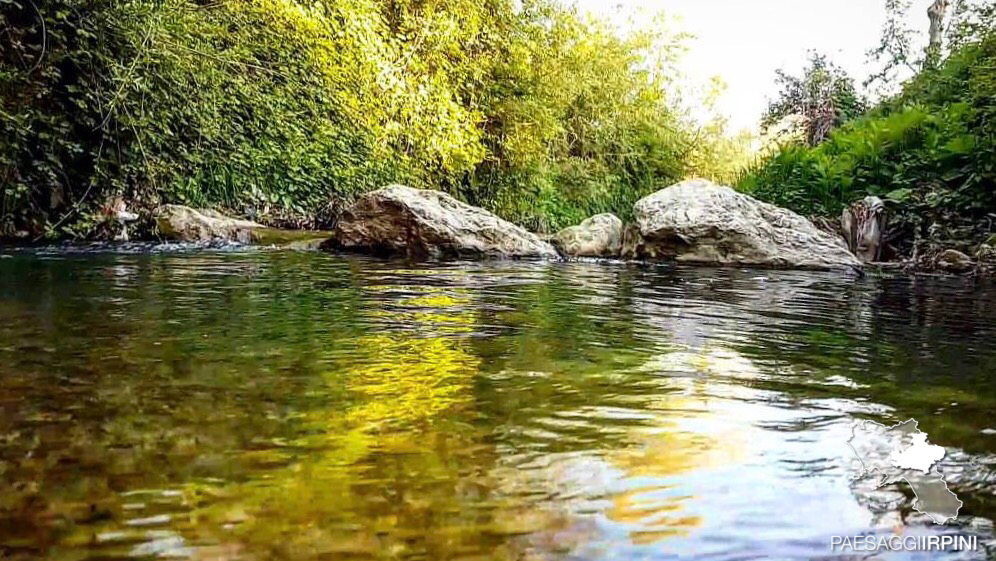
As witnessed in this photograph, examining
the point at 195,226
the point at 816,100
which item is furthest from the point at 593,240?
the point at 816,100

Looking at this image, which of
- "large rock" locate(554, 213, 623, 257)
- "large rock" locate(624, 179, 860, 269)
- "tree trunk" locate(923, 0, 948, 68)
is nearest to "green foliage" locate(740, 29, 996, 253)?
"large rock" locate(624, 179, 860, 269)

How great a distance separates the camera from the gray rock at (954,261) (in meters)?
7.60

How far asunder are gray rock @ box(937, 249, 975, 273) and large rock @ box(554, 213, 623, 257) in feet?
11.7

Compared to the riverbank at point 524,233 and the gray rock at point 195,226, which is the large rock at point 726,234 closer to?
the riverbank at point 524,233

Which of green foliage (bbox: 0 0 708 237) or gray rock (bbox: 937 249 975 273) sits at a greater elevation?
green foliage (bbox: 0 0 708 237)

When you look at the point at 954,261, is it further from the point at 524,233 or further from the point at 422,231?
the point at 422,231

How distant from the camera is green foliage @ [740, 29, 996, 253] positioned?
8312 mm

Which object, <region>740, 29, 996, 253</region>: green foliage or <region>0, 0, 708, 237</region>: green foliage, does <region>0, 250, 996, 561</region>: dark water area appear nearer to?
<region>0, 0, 708, 237</region>: green foliage

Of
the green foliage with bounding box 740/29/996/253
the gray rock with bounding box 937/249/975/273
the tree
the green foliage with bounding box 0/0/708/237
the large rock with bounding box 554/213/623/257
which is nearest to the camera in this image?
the gray rock with bounding box 937/249/975/273

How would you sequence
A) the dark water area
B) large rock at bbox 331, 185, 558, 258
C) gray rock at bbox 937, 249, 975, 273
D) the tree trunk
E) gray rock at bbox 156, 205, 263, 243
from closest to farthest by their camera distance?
the dark water area → gray rock at bbox 937, 249, 975, 273 → large rock at bbox 331, 185, 558, 258 → gray rock at bbox 156, 205, 263, 243 → the tree trunk

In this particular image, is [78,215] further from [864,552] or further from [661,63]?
[661,63]

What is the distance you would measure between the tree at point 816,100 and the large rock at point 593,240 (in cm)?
700

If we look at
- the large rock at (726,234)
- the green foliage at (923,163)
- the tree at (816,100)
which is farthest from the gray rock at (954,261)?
the tree at (816,100)

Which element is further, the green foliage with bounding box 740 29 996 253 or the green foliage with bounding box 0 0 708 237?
the green foliage with bounding box 740 29 996 253
